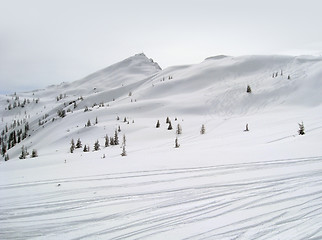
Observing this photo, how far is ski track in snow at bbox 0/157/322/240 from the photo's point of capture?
3.50 m

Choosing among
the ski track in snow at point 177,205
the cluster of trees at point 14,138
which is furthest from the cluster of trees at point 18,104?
the ski track in snow at point 177,205

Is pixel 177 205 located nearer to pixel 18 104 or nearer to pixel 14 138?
pixel 14 138

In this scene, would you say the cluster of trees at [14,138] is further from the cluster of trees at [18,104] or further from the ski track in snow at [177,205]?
the ski track in snow at [177,205]

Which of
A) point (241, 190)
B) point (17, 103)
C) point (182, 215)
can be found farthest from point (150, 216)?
point (17, 103)

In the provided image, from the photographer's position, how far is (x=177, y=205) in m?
4.24

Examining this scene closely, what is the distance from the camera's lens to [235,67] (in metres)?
56.4

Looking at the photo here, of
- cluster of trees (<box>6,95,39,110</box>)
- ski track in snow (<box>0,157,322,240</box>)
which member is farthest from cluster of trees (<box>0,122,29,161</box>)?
ski track in snow (<box>0,157,322,240</box>)

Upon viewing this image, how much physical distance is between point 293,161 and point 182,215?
4165 millimetres

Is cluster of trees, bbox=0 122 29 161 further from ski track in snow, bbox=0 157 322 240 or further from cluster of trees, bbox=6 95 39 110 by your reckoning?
ski track in snow, bbox=0 157 322 240

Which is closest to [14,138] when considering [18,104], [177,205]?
[18,104]

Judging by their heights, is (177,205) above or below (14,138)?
above

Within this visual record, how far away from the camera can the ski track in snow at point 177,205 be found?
350 centimetres

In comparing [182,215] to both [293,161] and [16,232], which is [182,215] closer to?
[16,232]

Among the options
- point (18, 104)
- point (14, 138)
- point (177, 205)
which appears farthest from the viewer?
point (18, 104)
